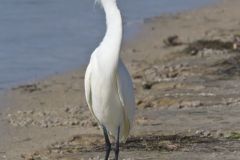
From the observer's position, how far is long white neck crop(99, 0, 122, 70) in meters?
7.89

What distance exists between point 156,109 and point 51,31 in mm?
8732

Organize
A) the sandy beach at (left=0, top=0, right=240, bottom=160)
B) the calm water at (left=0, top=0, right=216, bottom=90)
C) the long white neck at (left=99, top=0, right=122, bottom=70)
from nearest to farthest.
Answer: the long white neck at (left=99, top=0, right=122, bottom=70)
the sandy beach at (left=0, top=0, right=240, bottom=160)
the calm water at (left=0, top=0, right=216, bottom=90)

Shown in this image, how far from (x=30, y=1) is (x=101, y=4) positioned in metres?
16.3

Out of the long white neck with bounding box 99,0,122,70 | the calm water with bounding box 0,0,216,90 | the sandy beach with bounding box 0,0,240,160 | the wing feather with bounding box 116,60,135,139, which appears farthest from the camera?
the calm water with bounding box 0,0,216,90

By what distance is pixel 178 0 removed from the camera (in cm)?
2542

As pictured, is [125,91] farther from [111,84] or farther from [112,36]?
[112,36]

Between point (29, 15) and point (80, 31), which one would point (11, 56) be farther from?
point (29, 15)

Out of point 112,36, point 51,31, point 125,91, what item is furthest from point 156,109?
point 51,31

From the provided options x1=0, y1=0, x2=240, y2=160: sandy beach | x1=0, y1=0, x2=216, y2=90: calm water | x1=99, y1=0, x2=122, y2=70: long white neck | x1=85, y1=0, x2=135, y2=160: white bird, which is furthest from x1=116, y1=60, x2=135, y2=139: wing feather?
x1=0, y1=0, x2=216, y2=90: calm water

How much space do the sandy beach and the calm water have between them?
68cm

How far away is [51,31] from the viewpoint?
20.1 metres

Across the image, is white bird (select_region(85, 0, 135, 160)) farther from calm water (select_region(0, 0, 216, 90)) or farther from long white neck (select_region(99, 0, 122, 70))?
calm water (select_region(0, 0, 216, 90))

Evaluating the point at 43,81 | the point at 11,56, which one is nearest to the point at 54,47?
the point at 11,56

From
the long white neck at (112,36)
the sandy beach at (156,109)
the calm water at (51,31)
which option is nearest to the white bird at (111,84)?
the long white neck at (112,36)
